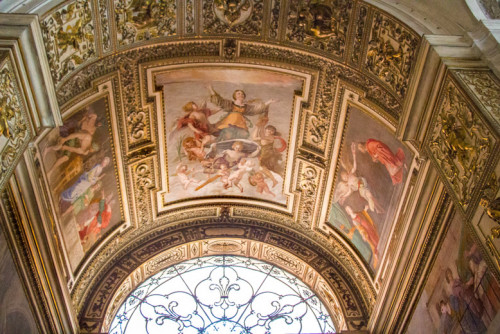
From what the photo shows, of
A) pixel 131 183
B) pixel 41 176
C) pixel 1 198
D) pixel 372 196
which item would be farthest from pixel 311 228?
pixel 1 198

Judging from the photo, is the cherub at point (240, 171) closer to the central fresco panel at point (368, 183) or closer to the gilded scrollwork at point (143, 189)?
the gilded scrollwork at point (143, 189)

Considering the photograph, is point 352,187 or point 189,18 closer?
point 189,18

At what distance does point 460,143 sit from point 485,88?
67cm

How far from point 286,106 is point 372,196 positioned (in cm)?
218

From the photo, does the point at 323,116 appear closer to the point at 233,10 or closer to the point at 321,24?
the point at 321,24

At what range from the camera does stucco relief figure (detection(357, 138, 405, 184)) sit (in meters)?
9.21

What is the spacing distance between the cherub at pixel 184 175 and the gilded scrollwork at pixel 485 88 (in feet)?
19.7

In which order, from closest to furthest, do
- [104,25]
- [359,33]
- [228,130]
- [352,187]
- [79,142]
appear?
[104,25] < [359,33] < [79,142] < [352,187] < [228,130]

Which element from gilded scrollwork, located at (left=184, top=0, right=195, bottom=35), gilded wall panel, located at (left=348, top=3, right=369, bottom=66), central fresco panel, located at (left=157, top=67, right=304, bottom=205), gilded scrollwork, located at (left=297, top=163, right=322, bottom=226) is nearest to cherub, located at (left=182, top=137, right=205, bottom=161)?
central fresco panel, located at (left=157, top=67, right=304, bottom=205)

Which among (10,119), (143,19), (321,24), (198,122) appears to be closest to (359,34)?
(321,24)

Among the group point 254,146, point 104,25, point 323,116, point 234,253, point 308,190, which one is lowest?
point 234,253

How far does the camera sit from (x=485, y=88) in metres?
6.57

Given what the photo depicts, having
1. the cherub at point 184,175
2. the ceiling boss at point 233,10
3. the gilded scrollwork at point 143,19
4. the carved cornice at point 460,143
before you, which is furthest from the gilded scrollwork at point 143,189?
the carved cornice at point 460,143

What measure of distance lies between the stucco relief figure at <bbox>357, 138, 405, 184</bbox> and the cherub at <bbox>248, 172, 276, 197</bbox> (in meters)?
2.45
